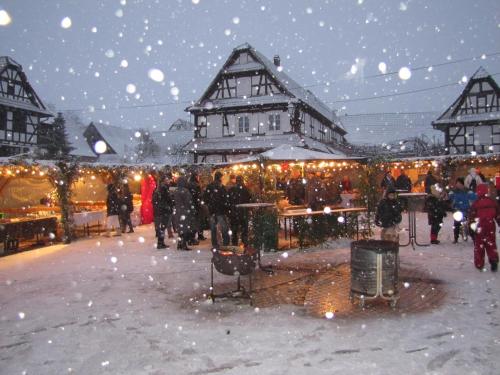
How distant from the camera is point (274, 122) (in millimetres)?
30109

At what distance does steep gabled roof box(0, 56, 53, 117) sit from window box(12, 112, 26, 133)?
0.76 metres

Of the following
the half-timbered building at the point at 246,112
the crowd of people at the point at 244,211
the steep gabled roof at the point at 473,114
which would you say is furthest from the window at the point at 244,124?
the crowd of people at the point at 244,211

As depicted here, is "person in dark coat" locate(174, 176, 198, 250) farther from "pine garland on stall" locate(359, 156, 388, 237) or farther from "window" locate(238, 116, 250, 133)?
"window" locate(238, 116, 250, 133)

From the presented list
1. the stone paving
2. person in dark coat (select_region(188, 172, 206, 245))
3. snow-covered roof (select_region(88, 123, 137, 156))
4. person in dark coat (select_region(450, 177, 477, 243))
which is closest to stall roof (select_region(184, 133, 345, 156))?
snow-covered roof (select_region(88, 123, 137, 156))

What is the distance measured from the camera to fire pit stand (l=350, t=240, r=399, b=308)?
19.2 feet

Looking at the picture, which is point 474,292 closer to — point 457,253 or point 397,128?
point 457,253

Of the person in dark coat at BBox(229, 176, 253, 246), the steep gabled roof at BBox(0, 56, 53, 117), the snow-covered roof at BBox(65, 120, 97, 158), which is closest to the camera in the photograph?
the person in dark coat at BBox(229, 176, 253, 246)

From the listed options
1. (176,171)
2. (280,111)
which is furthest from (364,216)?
(280,111)

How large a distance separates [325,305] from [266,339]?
149cm

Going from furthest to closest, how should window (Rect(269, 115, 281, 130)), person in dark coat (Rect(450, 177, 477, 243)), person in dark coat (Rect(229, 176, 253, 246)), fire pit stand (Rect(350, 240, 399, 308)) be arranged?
window (Rect(269, 115, 281, 130)) < person in dark coat (Rect(450, 177, 477, 243)) < person in dark coat (Rect(229, 176, 253, 246)) < fire pit stand (Rect(350, 240, 399, 308))

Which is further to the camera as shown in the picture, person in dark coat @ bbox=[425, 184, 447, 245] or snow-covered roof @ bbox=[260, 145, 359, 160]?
snow-covered roof @ bbox=[260, 145, 359, 160]

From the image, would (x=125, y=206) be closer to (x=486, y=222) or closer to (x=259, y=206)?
Result: (x=259, y=206)

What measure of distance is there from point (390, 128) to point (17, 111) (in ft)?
115

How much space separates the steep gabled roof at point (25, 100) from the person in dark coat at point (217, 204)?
25611 mm
